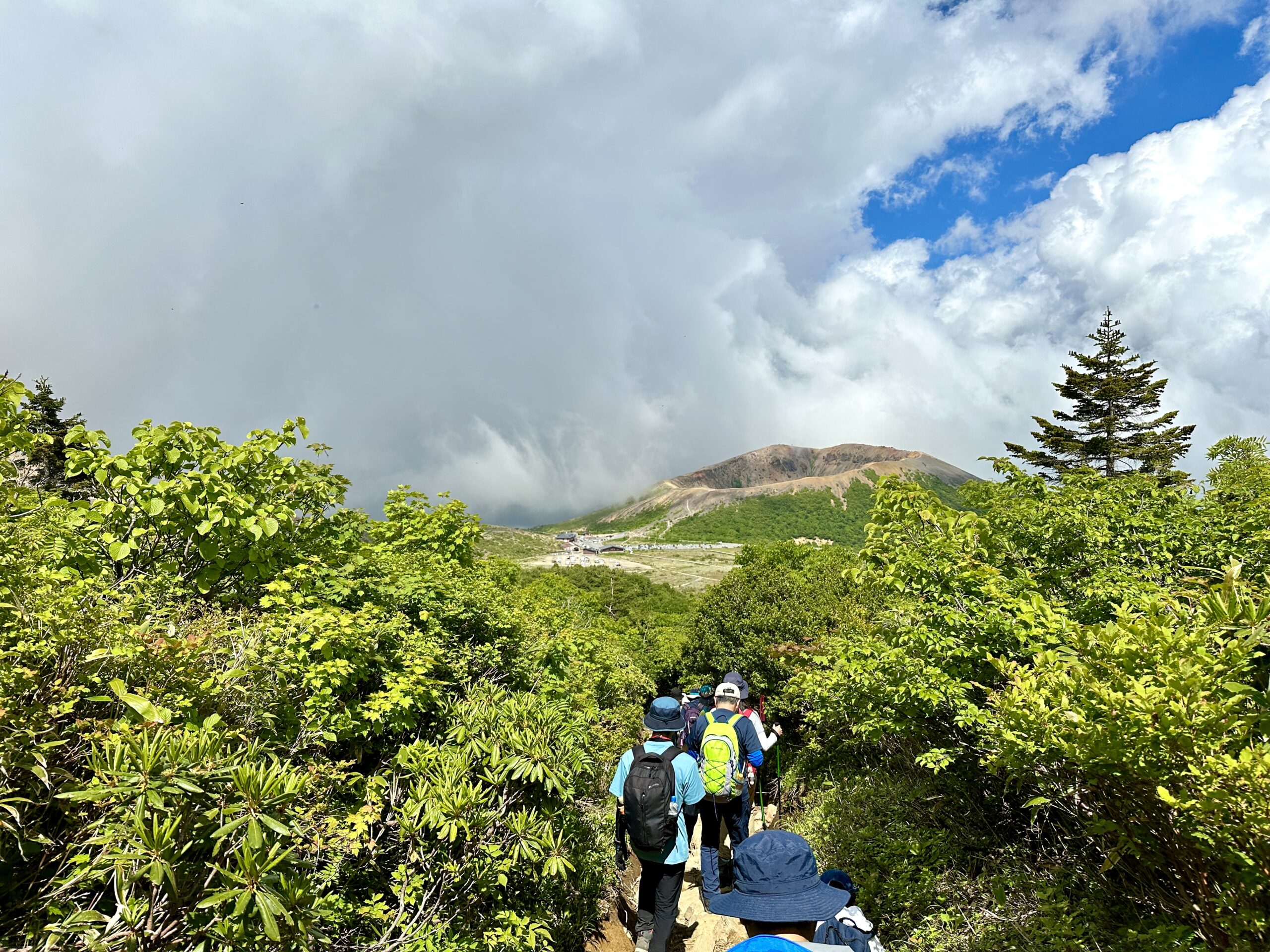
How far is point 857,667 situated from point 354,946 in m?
4.58

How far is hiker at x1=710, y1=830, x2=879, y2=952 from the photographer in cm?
242

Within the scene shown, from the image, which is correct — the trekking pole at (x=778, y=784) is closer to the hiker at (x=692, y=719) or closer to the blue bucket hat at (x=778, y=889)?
the hiker at (x=692, y=719)

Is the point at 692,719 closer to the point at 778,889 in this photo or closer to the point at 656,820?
the point at 656,820

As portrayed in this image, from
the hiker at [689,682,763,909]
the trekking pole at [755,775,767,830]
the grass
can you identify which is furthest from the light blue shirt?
the grass

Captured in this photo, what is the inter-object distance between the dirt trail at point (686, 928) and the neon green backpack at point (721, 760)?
1267 millimetres

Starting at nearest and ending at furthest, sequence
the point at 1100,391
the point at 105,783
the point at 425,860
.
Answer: the point at 105,783 → the point at 425,860 → the point at 1100,391

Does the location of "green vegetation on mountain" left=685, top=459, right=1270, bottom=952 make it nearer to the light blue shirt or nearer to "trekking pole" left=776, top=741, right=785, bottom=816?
"trekking pole" left=776, top=741, right=785, bottom=816

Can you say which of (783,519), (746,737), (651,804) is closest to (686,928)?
(746,737)

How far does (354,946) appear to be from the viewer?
3.69m

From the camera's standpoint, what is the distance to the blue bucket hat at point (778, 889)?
2.43 metres

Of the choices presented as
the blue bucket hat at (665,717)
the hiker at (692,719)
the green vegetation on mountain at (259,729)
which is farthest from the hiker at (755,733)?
the green vegetation on mountain at (259,729)

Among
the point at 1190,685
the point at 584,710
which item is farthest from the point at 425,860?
the point at 1190,685

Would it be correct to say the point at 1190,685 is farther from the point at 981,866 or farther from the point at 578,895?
the point at 578,895

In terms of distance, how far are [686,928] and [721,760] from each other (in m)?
1.89
